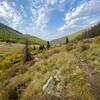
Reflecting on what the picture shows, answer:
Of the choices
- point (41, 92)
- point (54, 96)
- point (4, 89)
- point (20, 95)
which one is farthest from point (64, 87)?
point (4, 89)

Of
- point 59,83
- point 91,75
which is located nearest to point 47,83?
point 59,83

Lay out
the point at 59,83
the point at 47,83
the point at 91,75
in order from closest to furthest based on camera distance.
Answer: the point at 91,75 → the point at 59,83 → the point at 47,83

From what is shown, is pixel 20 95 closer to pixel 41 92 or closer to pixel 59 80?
pixel 41 92

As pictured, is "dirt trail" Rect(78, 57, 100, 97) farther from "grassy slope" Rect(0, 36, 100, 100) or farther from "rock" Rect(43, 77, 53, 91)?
"rock" Rect(43, 77, 53, 91)

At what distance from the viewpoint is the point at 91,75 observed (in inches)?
335

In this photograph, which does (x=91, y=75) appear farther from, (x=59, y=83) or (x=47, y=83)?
(x=47, y=83)

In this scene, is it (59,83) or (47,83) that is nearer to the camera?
(59,83)

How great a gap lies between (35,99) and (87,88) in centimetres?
242

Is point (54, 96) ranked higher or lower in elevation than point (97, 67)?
lower

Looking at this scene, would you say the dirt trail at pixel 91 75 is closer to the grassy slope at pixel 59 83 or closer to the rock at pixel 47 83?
the grassy slope at pixel 59 83

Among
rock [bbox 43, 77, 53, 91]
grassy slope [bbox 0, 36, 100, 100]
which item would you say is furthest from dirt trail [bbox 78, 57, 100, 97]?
rock [bbox 43, 77, 53, 91]

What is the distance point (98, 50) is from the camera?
11.5m

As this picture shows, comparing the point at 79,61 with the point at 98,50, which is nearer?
the point at 79,61

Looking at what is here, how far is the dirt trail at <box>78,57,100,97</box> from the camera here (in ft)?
24.9
